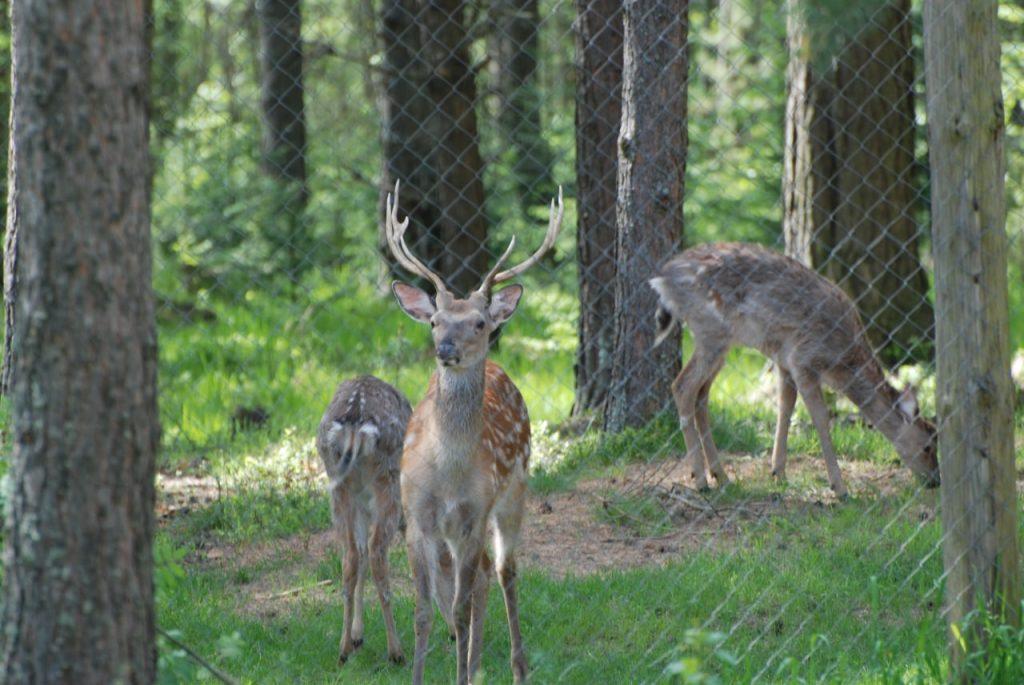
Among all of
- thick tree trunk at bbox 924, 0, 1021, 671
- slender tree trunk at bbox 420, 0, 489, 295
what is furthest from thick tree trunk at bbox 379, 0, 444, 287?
thick tree trunk at bbox 924, 0, 1021, 671

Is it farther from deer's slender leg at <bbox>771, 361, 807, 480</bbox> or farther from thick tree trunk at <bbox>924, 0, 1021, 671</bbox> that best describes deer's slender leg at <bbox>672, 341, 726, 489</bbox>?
thick tree trunk at <bbox>924, 0, 1021, 671</bbox>

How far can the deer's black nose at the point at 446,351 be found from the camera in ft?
17.3

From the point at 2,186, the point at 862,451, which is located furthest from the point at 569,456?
the point at 2,186

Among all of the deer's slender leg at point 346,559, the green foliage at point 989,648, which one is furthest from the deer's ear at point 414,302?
Answer: the green foliage at point 989,648

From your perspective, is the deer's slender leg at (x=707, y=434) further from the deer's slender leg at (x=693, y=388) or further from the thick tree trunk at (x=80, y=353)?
the thick tree trunk at (x=80, y=353)

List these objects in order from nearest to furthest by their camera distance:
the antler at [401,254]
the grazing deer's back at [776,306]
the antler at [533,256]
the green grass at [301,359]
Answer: the antler at [533,256]
the antler at [401,254]
the grazing deer's back at [776,306]
the green grass at [301,359]

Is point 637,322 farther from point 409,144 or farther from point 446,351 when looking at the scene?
point 409,144

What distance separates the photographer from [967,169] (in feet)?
14.5

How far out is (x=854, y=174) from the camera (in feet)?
31.3

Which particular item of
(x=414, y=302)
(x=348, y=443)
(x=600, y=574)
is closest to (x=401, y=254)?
(x=414, y=302)

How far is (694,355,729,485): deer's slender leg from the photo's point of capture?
25.6 feet

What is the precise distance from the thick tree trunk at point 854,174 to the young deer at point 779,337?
1258mm

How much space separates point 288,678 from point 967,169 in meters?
3.10

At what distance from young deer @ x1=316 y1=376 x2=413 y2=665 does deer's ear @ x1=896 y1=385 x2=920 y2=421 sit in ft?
10.7
